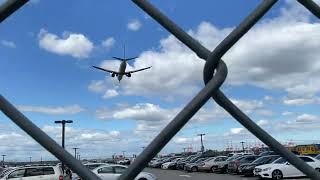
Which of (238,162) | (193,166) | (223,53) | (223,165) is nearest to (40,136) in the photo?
(223,53)

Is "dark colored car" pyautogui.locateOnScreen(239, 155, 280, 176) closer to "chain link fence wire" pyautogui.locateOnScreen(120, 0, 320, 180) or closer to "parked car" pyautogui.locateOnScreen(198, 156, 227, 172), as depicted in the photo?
"parked car" pyautogui.locateOnScreen(198, 156, 227, 172)

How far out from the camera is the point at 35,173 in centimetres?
2650

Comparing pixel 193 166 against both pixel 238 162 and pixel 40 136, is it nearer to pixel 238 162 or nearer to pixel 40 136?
pixel 238 162

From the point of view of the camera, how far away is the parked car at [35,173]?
86.2ft

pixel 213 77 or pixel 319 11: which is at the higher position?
pixel 319 11

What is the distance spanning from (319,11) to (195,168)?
51915mm

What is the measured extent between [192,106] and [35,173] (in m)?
26.0

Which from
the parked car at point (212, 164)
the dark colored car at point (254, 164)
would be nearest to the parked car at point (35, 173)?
the dark colored car at point (254, 164)

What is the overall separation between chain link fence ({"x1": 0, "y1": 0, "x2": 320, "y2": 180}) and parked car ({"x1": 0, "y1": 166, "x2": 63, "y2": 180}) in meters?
25.3

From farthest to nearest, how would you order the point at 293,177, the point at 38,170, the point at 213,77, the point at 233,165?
the point at 233,165 < the point at 293,177 < the point at 38,170 < the point at 213,77

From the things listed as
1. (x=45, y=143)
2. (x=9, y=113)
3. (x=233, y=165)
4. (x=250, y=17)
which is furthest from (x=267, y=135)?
(x=233, y=165)

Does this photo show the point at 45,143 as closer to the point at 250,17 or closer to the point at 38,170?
the point at 250,17

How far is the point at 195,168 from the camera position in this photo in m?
53.0

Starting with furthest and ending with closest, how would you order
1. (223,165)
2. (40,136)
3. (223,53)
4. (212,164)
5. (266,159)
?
(212,164) < (223,165) < (266,159) < (223,53) < (40,136)
